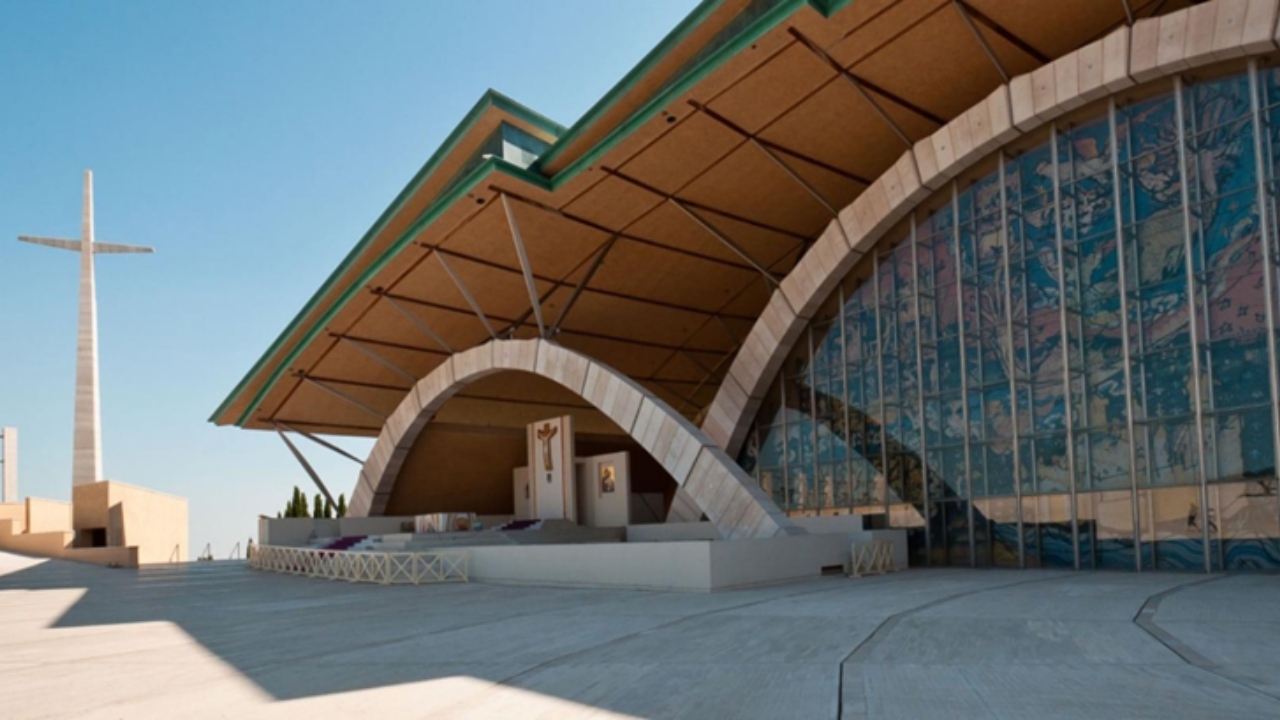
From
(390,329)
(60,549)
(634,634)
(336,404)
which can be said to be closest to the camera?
(634,634)

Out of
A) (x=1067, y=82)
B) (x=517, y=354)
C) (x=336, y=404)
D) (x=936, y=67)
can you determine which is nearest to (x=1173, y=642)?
(x=1067, y=82)

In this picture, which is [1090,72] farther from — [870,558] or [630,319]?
[630,319]

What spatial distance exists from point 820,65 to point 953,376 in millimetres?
8974

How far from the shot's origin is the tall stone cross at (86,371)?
215 ft

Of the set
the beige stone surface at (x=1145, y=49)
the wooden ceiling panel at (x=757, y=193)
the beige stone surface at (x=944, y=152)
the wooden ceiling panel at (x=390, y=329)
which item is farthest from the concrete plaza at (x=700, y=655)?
the wooden ceiling panel at (x=390, y=329)

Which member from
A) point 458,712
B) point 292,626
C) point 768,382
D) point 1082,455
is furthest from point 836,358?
point 458,712

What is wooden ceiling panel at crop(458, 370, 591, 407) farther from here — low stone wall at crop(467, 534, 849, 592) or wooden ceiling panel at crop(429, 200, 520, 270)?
low stone wall at crop(467, 534, 849, 592)

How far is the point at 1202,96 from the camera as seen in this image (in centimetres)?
2223

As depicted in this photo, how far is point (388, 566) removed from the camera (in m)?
28.5

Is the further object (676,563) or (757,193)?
(757,193)

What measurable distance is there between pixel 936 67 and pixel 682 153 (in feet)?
24.3

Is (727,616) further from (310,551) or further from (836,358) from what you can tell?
(310,551)

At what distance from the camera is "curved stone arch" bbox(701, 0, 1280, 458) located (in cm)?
2133

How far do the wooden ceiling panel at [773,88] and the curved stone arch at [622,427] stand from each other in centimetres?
881
